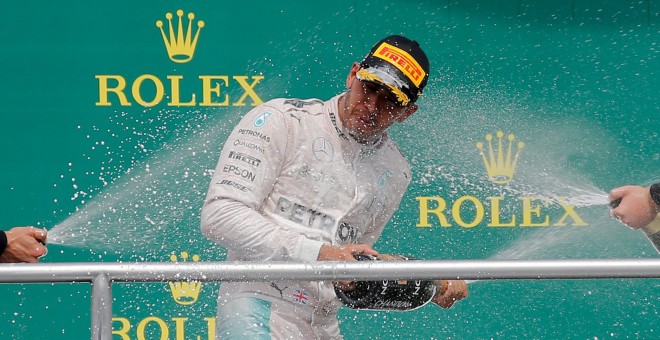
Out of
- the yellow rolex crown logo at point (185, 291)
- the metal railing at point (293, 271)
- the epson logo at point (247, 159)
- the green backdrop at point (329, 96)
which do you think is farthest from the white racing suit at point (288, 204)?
the yellow rolex crown logo at point (185, 291)

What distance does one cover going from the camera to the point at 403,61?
3102 millimetres

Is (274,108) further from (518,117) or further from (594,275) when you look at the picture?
(518,117)

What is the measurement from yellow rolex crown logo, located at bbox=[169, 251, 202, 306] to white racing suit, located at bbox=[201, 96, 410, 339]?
1.29 m

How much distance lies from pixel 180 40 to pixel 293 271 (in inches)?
86.2

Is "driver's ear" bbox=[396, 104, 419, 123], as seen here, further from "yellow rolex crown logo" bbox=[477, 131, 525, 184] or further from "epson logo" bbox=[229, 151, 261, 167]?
"yellow rolex crown logo" bbox=[477, 131, 525, 184]

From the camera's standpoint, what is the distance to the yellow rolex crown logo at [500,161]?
4.43 meters

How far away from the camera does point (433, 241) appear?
437 centimetres

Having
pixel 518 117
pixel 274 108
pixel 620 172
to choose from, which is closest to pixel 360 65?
pixel 274 108

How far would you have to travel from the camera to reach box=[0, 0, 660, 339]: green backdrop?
420 cm

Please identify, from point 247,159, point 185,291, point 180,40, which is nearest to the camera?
point 247,159

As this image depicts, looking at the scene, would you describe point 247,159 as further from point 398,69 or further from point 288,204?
point 398,69

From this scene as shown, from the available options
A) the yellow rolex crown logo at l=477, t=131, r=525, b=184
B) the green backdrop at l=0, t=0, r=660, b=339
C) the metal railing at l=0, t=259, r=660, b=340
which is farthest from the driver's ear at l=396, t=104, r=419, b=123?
the yellow rolex crown logo at l=477, t=131, r=525, b=184

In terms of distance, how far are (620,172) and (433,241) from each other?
812mm

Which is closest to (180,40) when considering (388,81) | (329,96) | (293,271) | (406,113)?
(329,96)
